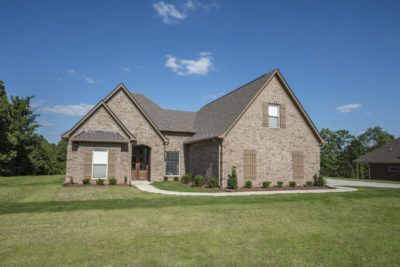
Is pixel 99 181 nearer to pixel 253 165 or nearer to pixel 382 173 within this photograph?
pixel 253 165

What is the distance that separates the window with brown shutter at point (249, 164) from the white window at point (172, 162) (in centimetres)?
731

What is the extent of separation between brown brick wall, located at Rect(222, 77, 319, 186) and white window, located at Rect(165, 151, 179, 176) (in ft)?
22.9

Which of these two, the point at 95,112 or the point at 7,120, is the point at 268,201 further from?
the point at 7,120

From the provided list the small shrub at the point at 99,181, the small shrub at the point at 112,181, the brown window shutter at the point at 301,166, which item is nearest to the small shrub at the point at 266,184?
the brown window shutter at the point at 301,166

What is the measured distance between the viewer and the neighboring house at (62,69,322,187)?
19688 millimetres

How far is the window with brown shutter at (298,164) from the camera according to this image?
2128 centimetres

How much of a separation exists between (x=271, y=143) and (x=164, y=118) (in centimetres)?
1047

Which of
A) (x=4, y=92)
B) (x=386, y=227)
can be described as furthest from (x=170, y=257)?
(x=4, y=92)

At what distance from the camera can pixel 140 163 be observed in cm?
2398

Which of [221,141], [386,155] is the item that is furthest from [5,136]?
[386,155]

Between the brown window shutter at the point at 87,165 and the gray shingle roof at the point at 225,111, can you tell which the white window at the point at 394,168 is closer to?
the gray shingle roof at the point at 225,111


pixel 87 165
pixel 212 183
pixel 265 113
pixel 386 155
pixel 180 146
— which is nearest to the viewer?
pixel 212 183

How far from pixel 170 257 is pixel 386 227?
23.7 feet

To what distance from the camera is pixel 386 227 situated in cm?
911
